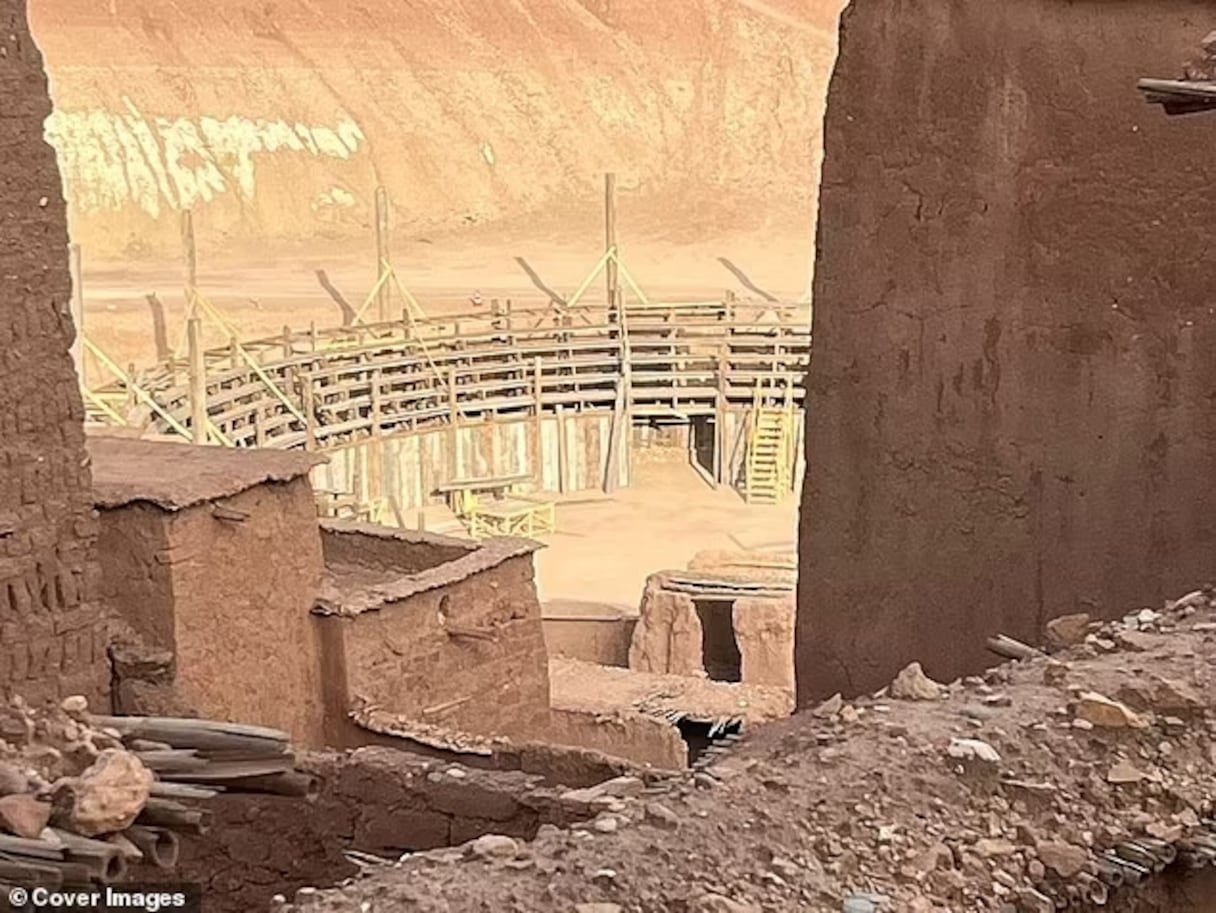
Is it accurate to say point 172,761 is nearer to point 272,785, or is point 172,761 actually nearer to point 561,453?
point 272,785

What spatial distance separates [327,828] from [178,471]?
3.80 m

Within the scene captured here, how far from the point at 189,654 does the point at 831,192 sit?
462 centimetres

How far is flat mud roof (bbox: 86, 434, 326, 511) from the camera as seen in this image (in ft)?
33.9

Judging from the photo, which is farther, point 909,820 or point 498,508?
point 498,508

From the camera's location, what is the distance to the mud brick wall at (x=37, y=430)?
922cm

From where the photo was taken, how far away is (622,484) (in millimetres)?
27844

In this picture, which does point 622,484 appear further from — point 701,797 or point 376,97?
point 701,797

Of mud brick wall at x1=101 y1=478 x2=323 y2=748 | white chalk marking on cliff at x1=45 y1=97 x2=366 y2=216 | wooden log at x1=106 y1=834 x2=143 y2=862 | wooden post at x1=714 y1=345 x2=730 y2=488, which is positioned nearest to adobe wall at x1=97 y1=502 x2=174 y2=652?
mud brick wall at x1=101 y1=478 x2=323 y2=748

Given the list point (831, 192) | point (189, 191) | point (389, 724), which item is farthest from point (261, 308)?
point (831, 192)

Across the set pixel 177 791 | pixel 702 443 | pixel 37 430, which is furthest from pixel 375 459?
pixel 177 791

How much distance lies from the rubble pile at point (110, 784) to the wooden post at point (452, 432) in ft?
71.9

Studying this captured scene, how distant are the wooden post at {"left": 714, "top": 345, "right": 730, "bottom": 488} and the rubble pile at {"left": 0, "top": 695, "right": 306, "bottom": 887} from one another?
23.8 metres

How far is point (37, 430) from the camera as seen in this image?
9.55 metres

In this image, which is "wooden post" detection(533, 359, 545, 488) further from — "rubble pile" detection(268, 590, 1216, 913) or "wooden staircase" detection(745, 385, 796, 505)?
"rubble pile" detection(268, 590, 1216, 913)
